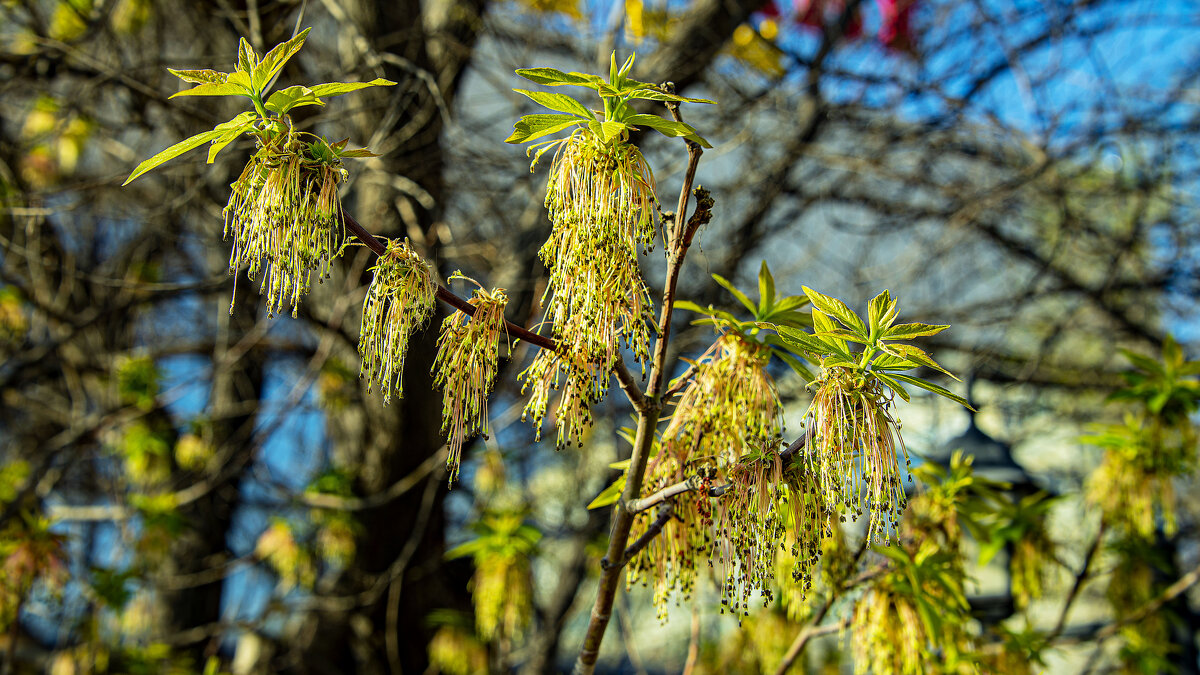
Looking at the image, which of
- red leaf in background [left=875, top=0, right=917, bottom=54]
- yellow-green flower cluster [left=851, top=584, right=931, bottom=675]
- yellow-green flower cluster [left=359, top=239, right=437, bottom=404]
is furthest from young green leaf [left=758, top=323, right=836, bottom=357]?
red leaf in background [left=875, top=0, right=917, bottom=54]

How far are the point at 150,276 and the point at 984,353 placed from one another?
400cm

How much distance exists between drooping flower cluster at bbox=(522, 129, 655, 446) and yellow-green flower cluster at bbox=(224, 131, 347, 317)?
277 millimetres

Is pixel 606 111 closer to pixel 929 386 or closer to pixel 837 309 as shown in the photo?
pixel 837 309

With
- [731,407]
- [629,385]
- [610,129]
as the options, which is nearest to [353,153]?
[610,129]

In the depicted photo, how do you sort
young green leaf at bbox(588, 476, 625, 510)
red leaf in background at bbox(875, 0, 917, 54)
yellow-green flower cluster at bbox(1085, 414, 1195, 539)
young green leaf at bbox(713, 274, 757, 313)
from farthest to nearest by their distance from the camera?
red leaf in background at bbox(875, 0, 917, 54) < yellow-green flower cluster at bbox(1085, 414, 1195, 539) < young green leaf at bbox(588, 476, 625, 510) < young green leaf at bbox(713, 274, 757, 313)

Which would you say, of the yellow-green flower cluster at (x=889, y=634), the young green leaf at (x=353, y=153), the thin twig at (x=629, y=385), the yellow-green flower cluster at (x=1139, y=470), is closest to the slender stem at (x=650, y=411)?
the thin twig at (x=629, y=385)

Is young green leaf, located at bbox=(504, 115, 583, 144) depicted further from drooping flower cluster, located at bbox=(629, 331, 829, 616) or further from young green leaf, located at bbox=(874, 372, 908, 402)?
young green leaf, located at bbox=(874, 372, 908, 402)

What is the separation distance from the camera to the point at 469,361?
42.3 inches

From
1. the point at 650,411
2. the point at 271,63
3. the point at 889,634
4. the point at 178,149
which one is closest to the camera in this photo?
the point at 178,149

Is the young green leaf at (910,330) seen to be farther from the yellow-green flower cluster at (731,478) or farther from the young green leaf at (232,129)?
the young green leaf at (232,129)

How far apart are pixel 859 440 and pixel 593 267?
0.42m

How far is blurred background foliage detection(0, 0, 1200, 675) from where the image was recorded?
245cm

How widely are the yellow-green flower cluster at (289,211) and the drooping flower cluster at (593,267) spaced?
0.91ft

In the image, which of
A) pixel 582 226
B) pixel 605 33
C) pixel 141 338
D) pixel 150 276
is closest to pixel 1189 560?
pixel 605 33
